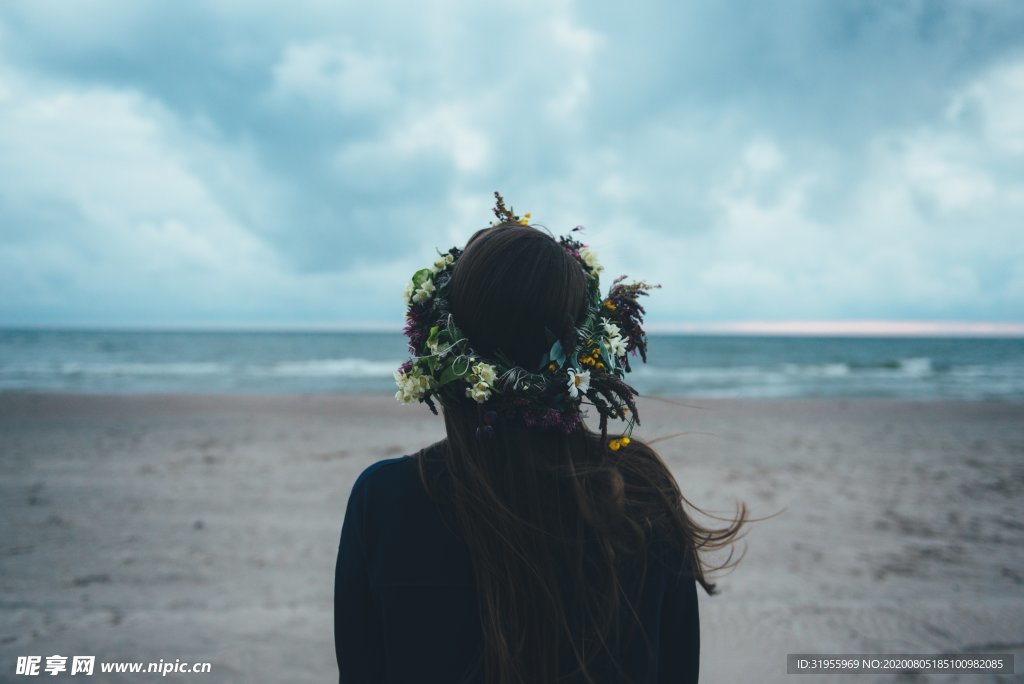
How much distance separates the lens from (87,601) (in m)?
4.04

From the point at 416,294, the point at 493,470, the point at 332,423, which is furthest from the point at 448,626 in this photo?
the point at 332,423

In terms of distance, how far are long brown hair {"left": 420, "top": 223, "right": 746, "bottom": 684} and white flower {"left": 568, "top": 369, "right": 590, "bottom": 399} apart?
78 millimetres

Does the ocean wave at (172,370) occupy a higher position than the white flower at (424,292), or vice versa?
the white flower at (424,292)

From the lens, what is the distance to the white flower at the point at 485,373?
1.21 meters

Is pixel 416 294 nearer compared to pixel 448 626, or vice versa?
pixel 448 626

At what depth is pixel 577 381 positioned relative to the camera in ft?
4.18

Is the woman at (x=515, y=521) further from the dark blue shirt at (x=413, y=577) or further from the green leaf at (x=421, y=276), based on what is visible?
the green leaf at (x=421, y=276)

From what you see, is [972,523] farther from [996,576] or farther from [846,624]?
[846,624]

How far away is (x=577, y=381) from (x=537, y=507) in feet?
0.93

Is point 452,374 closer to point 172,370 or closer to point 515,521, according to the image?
point 515,521

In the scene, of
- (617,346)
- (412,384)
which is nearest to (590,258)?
(617,346)

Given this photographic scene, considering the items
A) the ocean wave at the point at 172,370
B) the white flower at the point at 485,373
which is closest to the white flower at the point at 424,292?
the white flower at the point at 485,373

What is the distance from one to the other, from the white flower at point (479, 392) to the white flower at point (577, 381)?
18cm

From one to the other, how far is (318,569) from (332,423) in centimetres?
698
